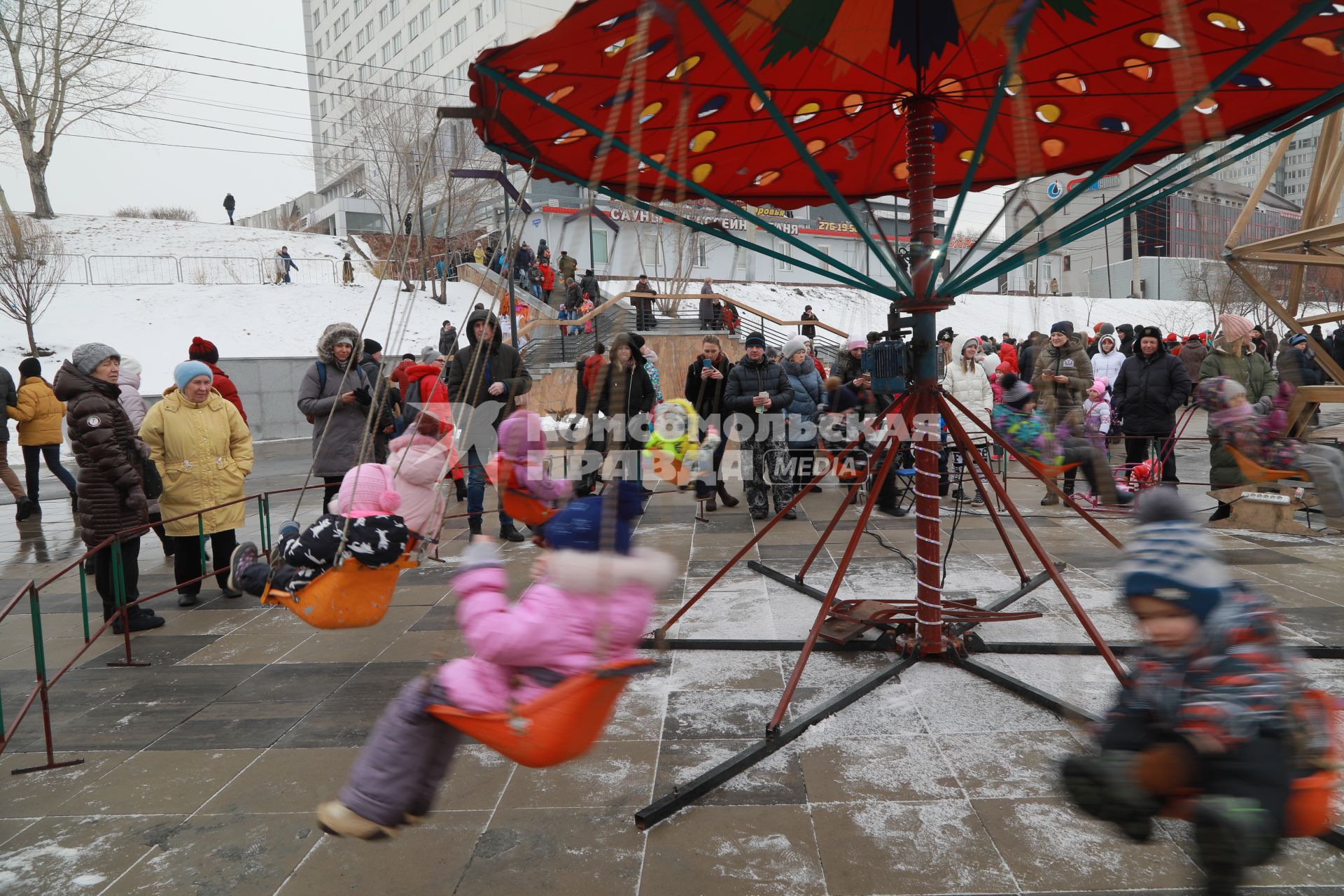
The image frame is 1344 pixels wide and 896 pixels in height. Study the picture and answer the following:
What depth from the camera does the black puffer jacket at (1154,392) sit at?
7.62 meters

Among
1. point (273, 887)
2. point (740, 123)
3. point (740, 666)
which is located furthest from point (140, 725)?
point (740, 123)

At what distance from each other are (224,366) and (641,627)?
19.4 m

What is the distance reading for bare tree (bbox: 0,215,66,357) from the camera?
20.1 metres

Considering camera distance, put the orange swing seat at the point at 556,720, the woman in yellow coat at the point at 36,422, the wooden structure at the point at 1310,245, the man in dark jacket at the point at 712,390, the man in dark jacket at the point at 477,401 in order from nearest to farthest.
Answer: the orange swing seat at the point at 556,720 → the wooden structure at the point at 1310,245 → the man in dark jacket at the point at 477,401 → the man in dark jacket at the point at 712,390 → the woman in yellow coat at the point at 36,422

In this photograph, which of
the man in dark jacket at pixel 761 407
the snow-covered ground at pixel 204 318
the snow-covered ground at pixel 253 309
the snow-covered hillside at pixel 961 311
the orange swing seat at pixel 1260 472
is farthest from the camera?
the snow-covered hillside at pixel 961 311

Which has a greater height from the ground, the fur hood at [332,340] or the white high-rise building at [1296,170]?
the white high-rise building at [1296,170]

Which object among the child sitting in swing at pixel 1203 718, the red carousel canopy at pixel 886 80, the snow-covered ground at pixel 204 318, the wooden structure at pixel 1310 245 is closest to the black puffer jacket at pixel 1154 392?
the wooden structure at pixel 1310 245

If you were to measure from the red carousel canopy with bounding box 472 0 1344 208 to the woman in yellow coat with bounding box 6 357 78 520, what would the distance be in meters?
8.52

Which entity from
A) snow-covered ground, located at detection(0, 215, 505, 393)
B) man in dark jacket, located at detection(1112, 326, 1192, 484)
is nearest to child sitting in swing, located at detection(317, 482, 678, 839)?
man in dark jacket, located at detection(1112, 326, 1192, 484)

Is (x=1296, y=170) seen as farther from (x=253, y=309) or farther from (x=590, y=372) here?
(x=253, y=309)

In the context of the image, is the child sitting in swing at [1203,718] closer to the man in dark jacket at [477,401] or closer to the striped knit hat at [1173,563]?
the striped knit hat at [1173,563]

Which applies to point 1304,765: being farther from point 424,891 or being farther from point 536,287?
point 536,287

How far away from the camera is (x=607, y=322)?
1764 cm

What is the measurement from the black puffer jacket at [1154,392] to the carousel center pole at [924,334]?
4996 millimetres
